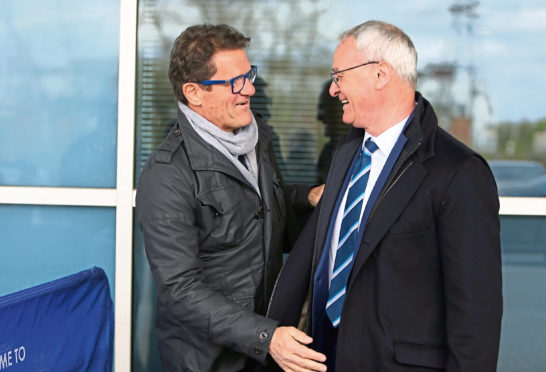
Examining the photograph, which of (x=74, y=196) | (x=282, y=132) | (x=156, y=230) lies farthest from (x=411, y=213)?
(x=74, y=196)

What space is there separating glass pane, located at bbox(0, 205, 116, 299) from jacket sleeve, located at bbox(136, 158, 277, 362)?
3.63 ft

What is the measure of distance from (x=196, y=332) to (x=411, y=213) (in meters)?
1.00

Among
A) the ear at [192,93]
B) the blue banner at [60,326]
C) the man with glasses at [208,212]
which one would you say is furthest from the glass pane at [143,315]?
the ear at [192,93]

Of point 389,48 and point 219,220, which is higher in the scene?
point 389,48

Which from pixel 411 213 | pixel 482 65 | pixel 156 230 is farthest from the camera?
pixel 482 65

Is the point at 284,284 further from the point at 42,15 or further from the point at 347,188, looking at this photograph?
the point at 42,15

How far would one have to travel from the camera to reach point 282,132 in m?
3.34

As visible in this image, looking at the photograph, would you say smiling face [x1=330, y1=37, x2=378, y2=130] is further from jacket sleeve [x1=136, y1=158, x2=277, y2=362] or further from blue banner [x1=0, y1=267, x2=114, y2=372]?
blue banner [x1=0, y1=267, x2=114, y2=372]

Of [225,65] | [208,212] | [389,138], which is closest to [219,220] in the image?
[208,212]

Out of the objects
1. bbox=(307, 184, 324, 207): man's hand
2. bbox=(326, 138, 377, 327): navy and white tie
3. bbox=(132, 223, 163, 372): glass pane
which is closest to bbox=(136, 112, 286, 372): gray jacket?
A: bbox=(326, 138, 377, 327): navy and white tie

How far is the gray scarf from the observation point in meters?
2.45

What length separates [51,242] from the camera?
3410mm

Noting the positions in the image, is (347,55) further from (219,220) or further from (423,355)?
(423,355)

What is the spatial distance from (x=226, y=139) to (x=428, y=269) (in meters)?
0.93
